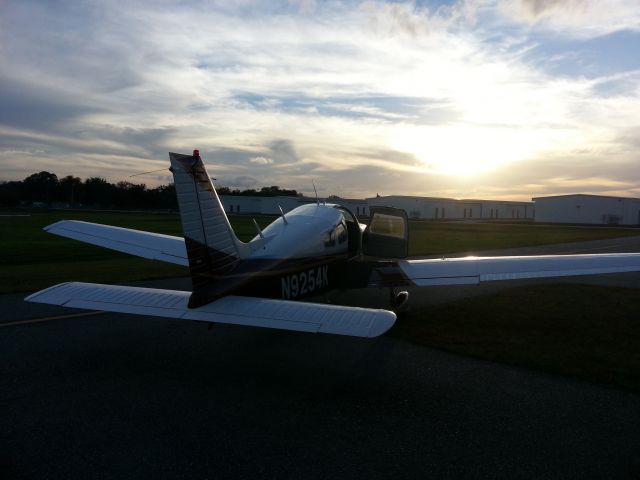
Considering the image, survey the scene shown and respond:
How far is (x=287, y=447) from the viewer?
4477mm

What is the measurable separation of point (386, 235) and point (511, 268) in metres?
3.22

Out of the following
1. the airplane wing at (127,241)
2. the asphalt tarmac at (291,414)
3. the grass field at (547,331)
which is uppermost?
the airplane wing at (127,241)

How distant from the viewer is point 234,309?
20.2ft

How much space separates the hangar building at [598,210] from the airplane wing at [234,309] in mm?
91376

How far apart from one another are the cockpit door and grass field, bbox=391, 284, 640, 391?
68.9 inches

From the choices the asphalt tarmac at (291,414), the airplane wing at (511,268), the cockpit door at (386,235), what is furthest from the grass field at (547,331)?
the cockpit door at (386,235)

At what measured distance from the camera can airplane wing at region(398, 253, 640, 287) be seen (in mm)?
9359

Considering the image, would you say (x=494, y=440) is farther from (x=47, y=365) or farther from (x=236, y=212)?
(x=236, y=212)

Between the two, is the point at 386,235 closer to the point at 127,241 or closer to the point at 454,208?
the point at 127,241

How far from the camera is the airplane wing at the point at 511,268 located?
30.7 feet

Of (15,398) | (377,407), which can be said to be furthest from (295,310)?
(15,398)

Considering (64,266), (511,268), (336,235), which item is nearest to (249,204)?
(64,266)

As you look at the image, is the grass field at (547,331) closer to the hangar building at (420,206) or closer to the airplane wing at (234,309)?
the airplane wing at (234,309)

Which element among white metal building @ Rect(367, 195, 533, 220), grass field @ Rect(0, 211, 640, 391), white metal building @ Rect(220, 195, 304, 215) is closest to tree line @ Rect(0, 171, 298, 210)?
white metal building @ Rect(220, 195, 304, 215)
